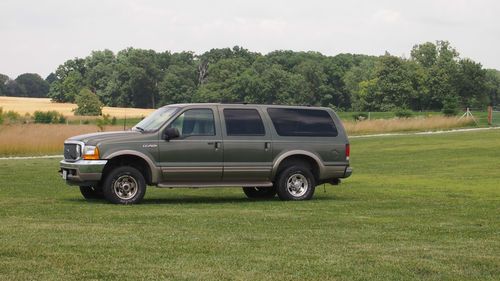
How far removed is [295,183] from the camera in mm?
17859

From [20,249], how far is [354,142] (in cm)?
3724

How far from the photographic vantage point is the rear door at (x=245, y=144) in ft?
57.0

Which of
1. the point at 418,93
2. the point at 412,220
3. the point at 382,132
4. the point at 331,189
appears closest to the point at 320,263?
the point at 412,220

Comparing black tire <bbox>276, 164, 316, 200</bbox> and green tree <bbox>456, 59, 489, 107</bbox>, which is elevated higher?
green tree <bbox>456, 59, 489, 107</bbox>

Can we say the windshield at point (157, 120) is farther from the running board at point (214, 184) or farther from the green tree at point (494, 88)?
the green tree at point (494, 88)

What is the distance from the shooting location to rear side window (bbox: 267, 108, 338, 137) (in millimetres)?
17984

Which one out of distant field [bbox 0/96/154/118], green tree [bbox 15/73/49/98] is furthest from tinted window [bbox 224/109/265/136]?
green tree [bbox 15/73/49/98]

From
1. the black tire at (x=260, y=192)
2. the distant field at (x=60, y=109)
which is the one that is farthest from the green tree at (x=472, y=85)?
the black tire at (x=260, y=192)

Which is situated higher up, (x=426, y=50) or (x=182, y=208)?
(x=426, y=50)

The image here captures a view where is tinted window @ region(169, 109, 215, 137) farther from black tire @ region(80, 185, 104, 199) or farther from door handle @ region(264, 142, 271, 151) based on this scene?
black tire @ region(80, 185, 104, 199)

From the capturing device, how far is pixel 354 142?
152 ft

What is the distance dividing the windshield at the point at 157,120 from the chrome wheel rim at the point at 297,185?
264 cm

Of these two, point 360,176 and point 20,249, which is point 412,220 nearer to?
point 20,249

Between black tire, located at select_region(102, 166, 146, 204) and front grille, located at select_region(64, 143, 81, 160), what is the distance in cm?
72
